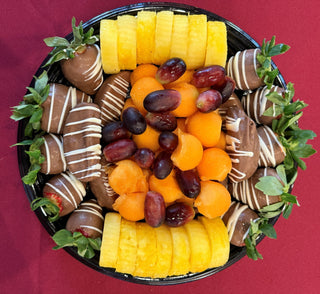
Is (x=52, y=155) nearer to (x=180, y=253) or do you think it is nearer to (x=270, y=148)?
(x=180, y=253)

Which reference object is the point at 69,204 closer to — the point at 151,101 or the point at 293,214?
the point at 151,101

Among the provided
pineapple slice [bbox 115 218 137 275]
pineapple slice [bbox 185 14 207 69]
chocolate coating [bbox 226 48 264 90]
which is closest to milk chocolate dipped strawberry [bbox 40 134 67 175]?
pineapple slice [bbox 115 218 137 275]

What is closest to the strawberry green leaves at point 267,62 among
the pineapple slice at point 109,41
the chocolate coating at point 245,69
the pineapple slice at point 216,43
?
the chocolate coating at point 245,69

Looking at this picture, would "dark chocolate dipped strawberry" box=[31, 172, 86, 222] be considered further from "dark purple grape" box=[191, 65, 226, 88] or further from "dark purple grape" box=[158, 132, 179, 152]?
"dark purple grape" box=[191, 65, 226, 88]

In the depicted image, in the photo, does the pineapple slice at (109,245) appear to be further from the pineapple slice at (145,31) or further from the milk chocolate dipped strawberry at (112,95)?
the pineapple slice at (145,31)

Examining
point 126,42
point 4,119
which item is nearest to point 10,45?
point 4,119
